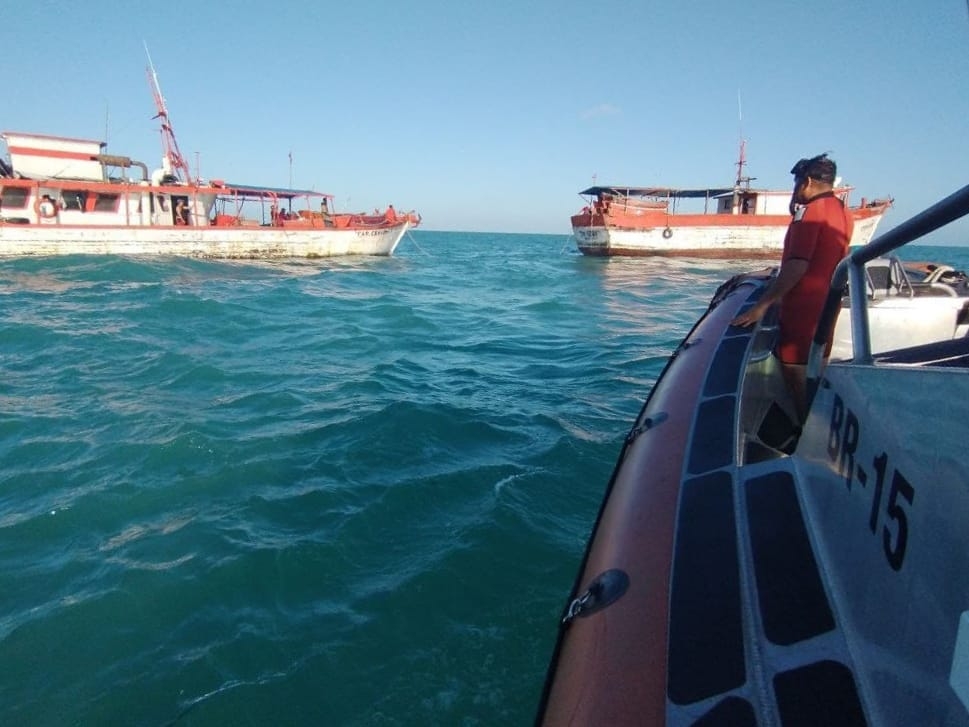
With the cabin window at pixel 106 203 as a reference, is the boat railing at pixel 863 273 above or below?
below

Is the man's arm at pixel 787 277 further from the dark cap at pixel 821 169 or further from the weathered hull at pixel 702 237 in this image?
the weathered hull at pixel 702 237

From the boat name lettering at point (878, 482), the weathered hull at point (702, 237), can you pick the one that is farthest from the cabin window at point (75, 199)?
the boat name lettering at point (878, 482)

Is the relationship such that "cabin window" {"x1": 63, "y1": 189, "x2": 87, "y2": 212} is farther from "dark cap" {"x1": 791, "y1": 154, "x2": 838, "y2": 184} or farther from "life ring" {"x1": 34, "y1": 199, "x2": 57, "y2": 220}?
"dark cap" {"x1": 791, "y1": 154, "x2": 838, "y2": 184}

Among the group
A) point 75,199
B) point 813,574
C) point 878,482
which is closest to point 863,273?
point 878,482

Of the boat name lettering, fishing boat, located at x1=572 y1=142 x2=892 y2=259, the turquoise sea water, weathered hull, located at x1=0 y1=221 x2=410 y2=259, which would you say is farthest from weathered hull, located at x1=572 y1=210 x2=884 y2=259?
the boat name lettering

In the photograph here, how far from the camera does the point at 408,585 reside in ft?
9.95

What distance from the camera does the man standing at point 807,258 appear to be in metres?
2.97

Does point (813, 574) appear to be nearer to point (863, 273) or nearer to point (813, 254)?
point (863, 273)

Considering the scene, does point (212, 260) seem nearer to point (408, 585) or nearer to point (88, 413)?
point (88, 413)

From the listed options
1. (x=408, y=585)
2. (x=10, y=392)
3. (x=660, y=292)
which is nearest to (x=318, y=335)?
(x=10, y=392)

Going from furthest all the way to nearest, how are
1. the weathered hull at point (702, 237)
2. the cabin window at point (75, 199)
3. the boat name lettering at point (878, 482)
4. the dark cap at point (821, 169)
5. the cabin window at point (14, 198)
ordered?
the weathered hull at point (702, 237), the cabin window at point (75, 199), the cabin window at point (14, 198), the dark cap at point (821, 169), the boat name lettering at point (878, 482)

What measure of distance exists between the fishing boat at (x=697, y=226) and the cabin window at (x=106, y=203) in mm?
23236

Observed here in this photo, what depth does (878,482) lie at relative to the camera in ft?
3.78

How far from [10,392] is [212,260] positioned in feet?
Answer: 64.1
